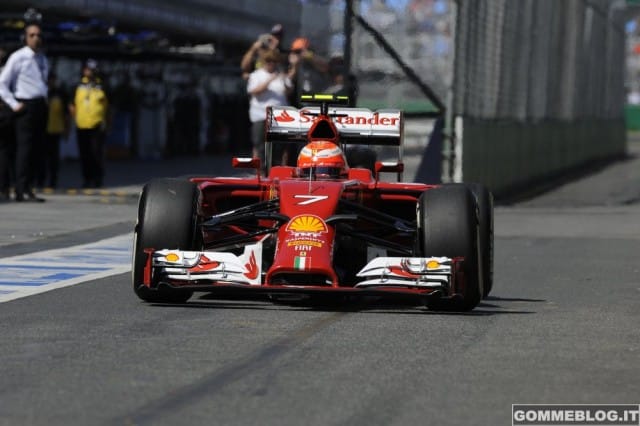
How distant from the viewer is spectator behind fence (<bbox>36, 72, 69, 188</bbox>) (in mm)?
22641

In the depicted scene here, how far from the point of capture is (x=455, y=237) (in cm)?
949

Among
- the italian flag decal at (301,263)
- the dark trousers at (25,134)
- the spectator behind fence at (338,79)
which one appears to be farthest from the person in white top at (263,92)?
the italian flag decal at (301,263)

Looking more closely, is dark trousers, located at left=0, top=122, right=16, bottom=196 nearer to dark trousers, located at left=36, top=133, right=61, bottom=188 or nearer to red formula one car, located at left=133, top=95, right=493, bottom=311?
dark trousers, located at left=36, top=133, right=61, bottom=188

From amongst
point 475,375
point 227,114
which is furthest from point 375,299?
point 227,114

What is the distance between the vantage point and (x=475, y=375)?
707 centimetres

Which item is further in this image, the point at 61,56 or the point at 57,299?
the point at 61,56

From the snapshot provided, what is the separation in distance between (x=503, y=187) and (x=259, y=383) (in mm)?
21118

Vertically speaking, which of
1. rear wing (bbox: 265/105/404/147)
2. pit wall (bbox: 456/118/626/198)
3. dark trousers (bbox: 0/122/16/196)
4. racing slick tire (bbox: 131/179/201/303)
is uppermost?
rear wing (bbox: 265/105/404/147)

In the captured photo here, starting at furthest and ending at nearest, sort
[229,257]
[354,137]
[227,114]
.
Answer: [227,114] < [354,137] < [229,257]

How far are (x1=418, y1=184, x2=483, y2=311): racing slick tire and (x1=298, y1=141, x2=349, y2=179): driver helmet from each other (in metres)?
1.33

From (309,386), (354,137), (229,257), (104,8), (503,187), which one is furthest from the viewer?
(104,8)

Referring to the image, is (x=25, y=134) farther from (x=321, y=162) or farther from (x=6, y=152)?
(x=321, y=162)

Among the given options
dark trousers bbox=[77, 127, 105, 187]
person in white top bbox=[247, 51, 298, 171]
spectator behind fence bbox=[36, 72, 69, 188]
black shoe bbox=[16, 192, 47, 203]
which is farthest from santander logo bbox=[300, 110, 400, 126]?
dark trousers bbox=[77, 127, 105, 187]

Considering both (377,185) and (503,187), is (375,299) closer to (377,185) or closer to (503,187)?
(377,185)
